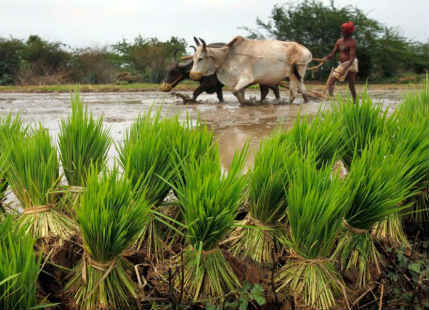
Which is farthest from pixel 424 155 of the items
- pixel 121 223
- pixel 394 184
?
pixel 121 223

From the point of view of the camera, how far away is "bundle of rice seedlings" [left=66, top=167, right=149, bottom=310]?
3.04 feet

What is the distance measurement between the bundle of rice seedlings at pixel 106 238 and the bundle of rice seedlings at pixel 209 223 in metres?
0.15

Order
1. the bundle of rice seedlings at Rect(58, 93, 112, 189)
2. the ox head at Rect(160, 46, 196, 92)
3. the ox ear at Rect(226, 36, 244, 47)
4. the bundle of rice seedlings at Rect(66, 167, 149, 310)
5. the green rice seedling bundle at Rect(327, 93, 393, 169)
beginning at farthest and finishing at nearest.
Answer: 1. the ox head at Rect(160, 46, 196, 92)
2. the ox ear at Rect(226, 36, 244, 47)
3. the green rice seedling bundle at Rect(327, 93, 393, 169)
4. the bundle of rice seedlings at Rect(58, 93, 112, 189)
5. the bundle of rice seedlings at Rect(66, 167, 149, 310)

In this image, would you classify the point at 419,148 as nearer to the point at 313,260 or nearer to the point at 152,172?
the point at 313,260

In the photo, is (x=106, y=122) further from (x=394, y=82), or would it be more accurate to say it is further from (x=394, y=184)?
(x=394, y=82)

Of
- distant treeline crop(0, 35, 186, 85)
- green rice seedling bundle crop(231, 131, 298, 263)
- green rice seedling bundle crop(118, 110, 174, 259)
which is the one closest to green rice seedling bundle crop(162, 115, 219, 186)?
green rice seedling bundle crop(118, 110, 174, 259)

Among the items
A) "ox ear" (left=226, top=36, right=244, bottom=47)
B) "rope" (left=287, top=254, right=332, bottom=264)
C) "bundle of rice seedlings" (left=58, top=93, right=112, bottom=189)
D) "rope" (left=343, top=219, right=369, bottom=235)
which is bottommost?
"rope" (left=287, top=254, right=332, bottom=264)

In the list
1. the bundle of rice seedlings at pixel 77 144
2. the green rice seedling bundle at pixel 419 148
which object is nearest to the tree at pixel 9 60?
the bundle of rice seedlings at pixel 77 144

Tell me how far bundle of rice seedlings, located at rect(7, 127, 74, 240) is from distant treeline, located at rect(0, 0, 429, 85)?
15.7m

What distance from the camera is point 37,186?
1.26 metres

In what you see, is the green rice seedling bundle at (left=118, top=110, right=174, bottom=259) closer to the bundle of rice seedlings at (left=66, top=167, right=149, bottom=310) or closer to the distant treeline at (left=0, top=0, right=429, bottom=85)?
the bundle of rice seedlings at (left=66, top=167, right=149, bottom=310)

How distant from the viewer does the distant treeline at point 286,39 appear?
16.1 m

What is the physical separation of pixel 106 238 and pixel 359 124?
4.32 feet

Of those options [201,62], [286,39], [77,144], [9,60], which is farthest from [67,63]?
[77,144]
